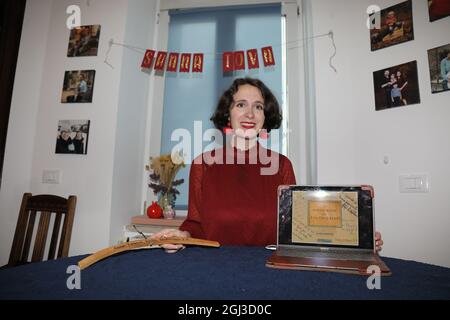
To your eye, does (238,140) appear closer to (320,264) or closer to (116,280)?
(320,264)

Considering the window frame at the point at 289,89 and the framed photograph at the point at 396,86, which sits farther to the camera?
the window frame at the point at 289,89

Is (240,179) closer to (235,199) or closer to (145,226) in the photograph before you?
(235,199)

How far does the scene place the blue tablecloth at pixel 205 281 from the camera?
52 centimetres

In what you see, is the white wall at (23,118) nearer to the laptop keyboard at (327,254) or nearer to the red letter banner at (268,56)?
the red letter banner at (268,56)

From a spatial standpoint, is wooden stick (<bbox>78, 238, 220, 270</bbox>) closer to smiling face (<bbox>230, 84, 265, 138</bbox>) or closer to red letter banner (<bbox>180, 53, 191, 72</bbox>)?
smiling face (<bbox>230, 84, 265, 138</bbox>)

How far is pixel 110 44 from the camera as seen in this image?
7.22ft

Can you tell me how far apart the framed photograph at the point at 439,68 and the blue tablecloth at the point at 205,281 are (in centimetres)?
122

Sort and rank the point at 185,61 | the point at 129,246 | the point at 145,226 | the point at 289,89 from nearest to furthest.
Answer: the point at 129,246 → the point at 145,226 → the point at 185,61 → the point at 289,89

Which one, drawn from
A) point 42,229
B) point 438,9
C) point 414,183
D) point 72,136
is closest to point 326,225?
point 414,183

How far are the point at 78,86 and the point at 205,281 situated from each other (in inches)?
85.3

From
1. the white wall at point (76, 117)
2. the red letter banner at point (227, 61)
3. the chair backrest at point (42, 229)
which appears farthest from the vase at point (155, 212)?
the red letter banner at point (227, 61)

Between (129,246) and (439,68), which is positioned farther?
(439,68)

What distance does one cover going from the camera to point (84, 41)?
7.34 ft

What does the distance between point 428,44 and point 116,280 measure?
2.00 meters
